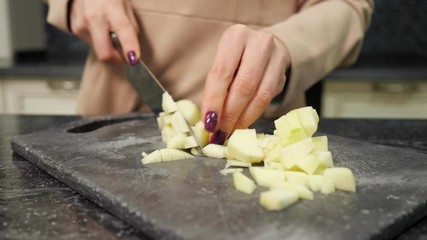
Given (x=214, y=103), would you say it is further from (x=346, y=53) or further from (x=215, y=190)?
(x=346, y=53)

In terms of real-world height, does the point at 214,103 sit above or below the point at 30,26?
above

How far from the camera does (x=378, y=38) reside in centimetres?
226

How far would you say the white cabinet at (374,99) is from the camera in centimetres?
168

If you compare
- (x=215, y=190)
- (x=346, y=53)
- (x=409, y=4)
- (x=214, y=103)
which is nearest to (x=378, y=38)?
(x=409, y=4)

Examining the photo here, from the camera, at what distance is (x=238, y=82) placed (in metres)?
0.75

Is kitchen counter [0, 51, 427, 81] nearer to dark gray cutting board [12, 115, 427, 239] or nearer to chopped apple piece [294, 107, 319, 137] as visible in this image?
dark gray cutting board [12, 115, 427, 239]

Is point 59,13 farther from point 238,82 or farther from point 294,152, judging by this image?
point 294,152

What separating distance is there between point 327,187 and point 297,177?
0.04m

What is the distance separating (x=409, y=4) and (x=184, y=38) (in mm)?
1537

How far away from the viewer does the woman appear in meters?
0.93

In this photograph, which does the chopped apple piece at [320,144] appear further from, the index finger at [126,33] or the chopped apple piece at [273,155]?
Result: the index finger at [126,33]

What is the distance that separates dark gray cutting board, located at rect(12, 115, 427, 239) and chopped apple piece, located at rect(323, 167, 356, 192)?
0.03 feet

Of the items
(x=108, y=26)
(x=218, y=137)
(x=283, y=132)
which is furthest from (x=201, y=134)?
(x=108, y=26)

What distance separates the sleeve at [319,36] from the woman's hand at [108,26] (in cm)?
27
